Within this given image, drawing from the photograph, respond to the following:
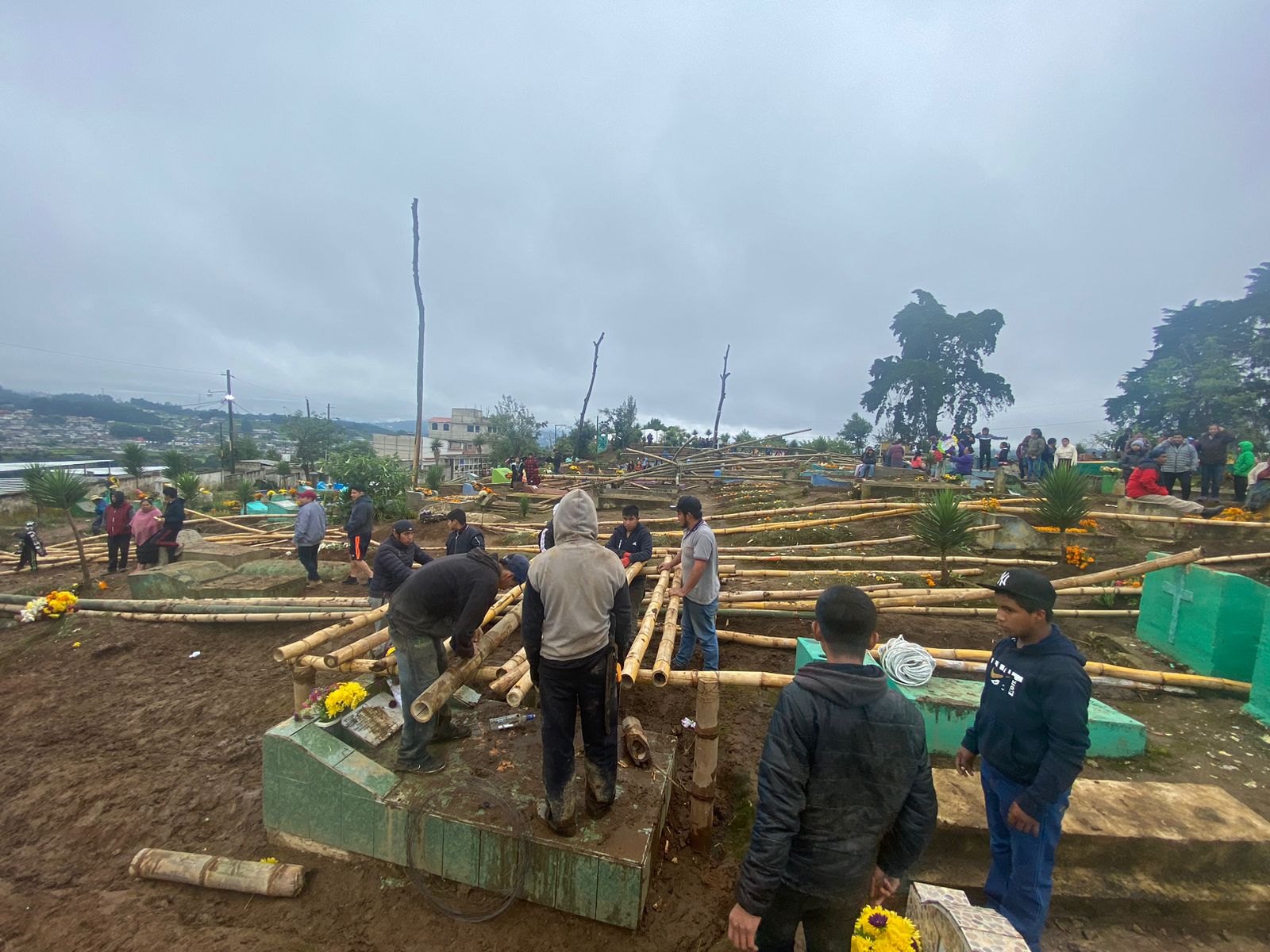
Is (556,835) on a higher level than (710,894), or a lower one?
higher

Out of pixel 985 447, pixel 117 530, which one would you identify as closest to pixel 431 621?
pixel 117 530

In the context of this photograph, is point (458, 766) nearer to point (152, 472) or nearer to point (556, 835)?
point (556, 835)

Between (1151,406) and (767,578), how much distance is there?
25.6m

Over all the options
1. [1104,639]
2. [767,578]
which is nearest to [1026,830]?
[1104,639]

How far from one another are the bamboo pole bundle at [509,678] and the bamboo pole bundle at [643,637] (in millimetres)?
852

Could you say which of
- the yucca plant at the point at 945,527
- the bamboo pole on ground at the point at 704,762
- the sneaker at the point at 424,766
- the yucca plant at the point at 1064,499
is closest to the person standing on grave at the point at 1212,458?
the yucca plant at the point at 1064,499

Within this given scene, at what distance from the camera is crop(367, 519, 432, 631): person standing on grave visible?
17.7 feet

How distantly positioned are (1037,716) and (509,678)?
3.24m

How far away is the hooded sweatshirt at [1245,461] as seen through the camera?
10.3 metres

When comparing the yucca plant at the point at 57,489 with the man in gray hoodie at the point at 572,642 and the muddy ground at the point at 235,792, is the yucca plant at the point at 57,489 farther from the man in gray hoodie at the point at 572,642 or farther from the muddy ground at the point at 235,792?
the man in gray hoodie at the point at 572,642

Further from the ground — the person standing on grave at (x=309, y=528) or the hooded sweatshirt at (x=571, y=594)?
the hooded sweatshirt at (x=571, y=594)

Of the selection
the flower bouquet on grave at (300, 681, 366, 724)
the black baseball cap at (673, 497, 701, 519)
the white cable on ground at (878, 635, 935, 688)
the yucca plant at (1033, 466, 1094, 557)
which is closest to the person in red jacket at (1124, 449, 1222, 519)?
the yucca plant at (1033, 466, 1094, 557)

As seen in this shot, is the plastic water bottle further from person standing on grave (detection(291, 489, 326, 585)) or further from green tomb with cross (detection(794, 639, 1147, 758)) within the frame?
person standing on grave (detection(291, 489, 326, 585))

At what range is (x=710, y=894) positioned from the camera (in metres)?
3.10
